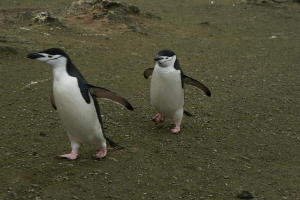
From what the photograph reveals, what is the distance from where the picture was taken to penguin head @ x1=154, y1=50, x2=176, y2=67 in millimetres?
4852

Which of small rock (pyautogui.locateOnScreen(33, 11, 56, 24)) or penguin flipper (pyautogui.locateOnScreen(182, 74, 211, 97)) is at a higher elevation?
penguin flipper (pyautogui.locateOnScreen(182, 74, 211, 97))

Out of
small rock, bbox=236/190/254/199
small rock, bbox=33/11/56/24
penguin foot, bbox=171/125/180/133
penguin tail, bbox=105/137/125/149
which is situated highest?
penguin tail, bbox=105/137/125/149

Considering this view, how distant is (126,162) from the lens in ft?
14.3

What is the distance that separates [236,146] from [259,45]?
18.7ft

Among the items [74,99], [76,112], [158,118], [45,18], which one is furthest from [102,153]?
[45,18]

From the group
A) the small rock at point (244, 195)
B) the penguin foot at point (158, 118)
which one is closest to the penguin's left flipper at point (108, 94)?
the small rock at point (244, 195)

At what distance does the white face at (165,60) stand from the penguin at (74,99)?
0.92 meters

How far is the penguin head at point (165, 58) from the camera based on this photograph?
485 centimetres

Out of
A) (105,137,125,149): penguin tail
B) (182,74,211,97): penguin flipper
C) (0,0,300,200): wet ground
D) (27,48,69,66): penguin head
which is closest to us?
(27,48,69,66): penguin head

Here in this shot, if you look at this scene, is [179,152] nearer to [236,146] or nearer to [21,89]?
[236,146]

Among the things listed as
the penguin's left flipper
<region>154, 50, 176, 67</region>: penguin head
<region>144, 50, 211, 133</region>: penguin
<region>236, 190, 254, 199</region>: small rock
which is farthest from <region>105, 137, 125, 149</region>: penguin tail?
<region>236, 190, 254, 199</region>: small rock

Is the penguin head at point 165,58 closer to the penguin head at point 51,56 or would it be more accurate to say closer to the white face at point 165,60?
the white face at point 165,60

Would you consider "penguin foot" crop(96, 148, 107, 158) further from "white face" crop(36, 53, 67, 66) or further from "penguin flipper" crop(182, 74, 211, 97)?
"penguin flipper" crop(182, 74, 211, 97)

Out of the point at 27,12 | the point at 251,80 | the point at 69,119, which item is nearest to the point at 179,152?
the point at 69,119
